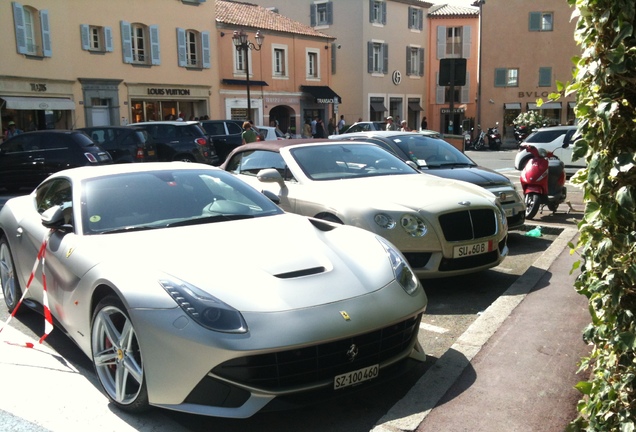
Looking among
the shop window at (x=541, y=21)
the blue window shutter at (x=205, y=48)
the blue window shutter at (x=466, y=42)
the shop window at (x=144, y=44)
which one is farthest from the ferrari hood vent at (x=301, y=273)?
the blue window shutter at (x=466, y=42)

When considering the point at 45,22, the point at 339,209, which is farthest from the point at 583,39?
the point at 45,22

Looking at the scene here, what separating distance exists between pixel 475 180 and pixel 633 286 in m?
6.28

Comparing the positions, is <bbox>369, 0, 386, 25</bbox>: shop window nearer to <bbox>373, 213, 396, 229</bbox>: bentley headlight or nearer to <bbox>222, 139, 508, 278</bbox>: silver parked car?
<bbox>222, 139, 508, 278</bbox>: silver parked car

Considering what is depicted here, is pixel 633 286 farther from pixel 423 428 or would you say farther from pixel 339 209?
pixel 339 209

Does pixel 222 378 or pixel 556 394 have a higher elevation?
pixel 222 378

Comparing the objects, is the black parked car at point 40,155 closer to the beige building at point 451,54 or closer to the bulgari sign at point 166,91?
the bulgari sign at point 166,91

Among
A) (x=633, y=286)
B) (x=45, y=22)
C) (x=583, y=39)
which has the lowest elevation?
(x=633, y=286)

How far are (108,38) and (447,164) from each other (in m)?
22.4

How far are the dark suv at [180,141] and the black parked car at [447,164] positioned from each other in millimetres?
9906

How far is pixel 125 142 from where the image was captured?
17.8 meters

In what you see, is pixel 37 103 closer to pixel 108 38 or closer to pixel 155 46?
pixel 108 38

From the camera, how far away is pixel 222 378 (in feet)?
10.6

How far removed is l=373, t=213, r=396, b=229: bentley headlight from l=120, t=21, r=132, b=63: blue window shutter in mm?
25122

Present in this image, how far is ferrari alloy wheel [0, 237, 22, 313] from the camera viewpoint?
553 centimetres
